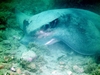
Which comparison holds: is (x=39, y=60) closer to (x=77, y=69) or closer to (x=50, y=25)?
(x=77, y=69)

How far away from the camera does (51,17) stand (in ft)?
14.5

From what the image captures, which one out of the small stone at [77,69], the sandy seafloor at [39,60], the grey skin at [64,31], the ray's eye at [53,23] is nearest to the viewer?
the sandy seafloor at [39,60]

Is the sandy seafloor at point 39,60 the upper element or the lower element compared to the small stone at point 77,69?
upper

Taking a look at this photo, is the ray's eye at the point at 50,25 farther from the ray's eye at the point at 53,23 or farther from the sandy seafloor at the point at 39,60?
the sandy seafloor at the point at 39,60

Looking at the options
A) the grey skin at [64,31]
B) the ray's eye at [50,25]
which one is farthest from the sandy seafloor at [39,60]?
the ray's eye at [50,25]

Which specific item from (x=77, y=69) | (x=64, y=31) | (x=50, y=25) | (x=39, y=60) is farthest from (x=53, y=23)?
(x=77, y=69)

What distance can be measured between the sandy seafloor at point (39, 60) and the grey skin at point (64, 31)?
257 mm

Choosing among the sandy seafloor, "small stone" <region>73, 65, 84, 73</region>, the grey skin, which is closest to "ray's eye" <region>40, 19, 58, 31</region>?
the grey skin

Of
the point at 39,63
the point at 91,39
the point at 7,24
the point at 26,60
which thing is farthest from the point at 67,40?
the point at 7,24

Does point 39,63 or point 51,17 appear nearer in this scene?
point 39,63

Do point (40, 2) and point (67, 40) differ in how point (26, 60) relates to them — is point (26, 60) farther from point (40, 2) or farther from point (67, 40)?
point (40, 2)

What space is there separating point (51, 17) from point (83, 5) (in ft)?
11.0

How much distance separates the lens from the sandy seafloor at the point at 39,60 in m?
3.46

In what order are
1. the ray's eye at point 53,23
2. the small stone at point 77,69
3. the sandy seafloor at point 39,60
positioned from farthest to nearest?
the ray's eye at point 53,23 → the small stone at point 77,69 → the sandy seafloor at point 39,60
